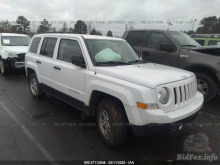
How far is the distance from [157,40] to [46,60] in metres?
3.43

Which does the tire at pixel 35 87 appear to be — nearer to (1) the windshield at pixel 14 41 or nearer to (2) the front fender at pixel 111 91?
(2) the front fender at pixel 111 91

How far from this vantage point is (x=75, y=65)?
3514 mm

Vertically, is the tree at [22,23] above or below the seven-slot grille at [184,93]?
above

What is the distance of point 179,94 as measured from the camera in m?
2.70

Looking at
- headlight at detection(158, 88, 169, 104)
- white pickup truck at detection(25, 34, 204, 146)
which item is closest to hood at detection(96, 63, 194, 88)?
white pickup truck at detection(25, 34, 204, 146)

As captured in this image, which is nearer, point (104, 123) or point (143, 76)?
point (143, 76)

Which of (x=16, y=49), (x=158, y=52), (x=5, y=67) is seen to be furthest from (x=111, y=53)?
(x=5, y=67)

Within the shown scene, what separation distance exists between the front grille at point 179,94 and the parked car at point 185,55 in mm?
1995

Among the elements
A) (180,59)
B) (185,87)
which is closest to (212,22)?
(180,59)

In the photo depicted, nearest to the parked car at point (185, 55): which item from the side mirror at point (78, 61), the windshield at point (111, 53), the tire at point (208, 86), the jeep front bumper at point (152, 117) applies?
the tire at point (208, 86)

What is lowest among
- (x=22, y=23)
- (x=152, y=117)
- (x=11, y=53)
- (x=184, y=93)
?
(x=152, y=117)

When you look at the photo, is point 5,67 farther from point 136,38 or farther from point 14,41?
point 136,38

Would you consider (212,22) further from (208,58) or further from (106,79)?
(106,79)

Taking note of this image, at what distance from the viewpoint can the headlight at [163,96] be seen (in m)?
2.51
